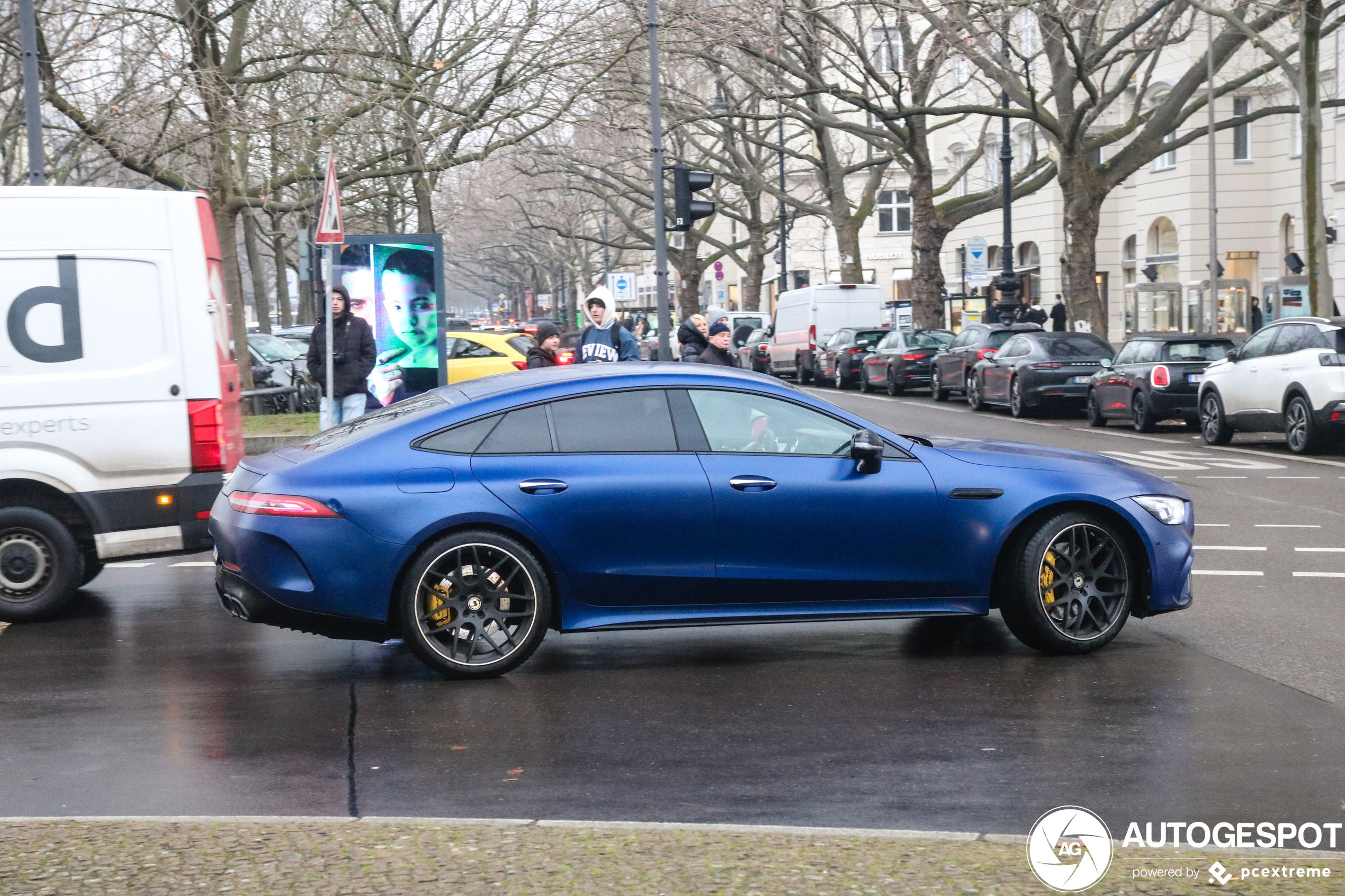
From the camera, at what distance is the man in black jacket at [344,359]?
14250 mm

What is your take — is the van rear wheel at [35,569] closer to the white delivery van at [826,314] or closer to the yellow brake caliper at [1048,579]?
the yellow brake caliper at [1048,579]

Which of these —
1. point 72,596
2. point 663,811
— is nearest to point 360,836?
point 663,811

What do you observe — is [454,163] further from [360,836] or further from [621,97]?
[360,836]

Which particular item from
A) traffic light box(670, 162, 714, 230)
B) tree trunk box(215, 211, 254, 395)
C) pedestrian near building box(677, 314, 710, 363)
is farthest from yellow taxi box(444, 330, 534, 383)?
pedestrian near building box(677, 314, 710, 363)

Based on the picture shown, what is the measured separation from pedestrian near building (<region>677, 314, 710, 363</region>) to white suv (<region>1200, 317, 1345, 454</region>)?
25.6 ft

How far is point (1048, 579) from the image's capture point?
24.7ft

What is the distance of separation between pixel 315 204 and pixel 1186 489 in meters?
15.3

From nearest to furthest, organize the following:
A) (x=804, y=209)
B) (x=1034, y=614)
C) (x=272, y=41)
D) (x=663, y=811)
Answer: (x=663, y=811) → (x=1034, y=614) → (x=272, y=41) → (x=804, y=209)

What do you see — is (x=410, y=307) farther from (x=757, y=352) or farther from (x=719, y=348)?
(x=757, y=352)

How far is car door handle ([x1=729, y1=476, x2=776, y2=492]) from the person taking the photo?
23.9 feet

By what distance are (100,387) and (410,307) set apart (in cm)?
994

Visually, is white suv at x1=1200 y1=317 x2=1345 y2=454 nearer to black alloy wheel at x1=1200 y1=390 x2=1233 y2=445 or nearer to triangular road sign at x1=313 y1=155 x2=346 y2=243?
black alloy wheel at x1=1200 y1=390 x2=1233 y2=445

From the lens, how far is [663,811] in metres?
5.17

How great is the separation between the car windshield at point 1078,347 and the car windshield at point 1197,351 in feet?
11.2
